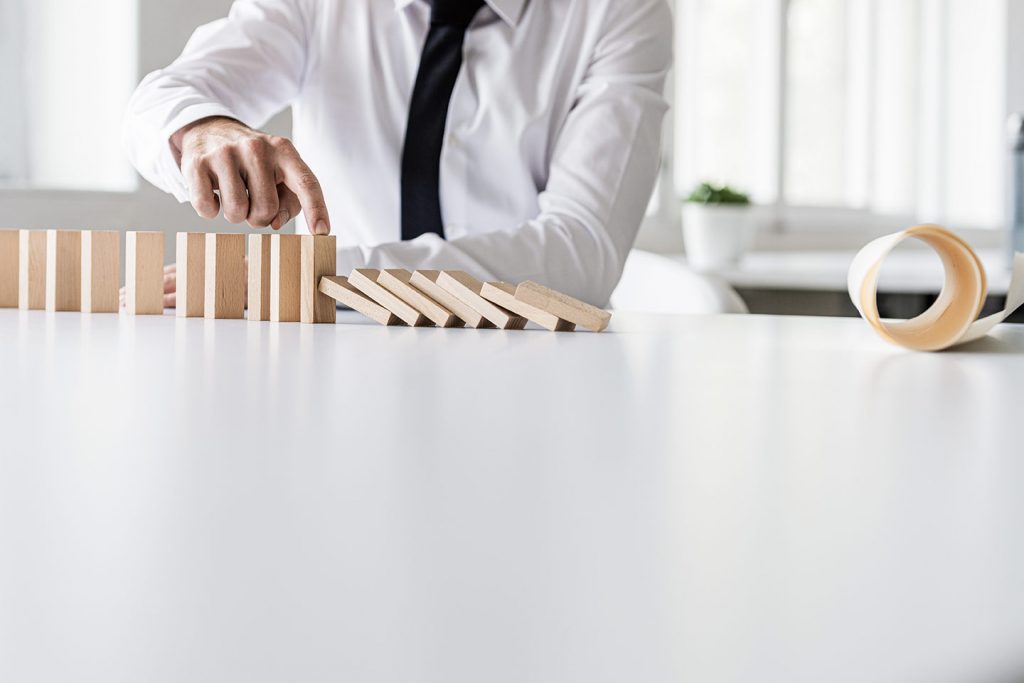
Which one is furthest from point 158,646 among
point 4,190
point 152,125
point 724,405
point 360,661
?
point 4,190

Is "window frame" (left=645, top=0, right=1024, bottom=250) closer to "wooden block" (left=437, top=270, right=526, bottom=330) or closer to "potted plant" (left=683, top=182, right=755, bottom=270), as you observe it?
"potted plant" (left=683, top=182, right=755, bottom=270)

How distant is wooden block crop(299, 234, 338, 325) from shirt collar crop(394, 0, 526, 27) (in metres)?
0.74

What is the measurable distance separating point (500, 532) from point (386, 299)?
59cm

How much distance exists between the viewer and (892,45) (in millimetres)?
3748

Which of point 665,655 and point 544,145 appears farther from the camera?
point 544,145

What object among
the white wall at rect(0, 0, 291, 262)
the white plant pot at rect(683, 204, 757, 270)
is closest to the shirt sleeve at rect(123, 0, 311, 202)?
the white wall at rect(0, 0, 291, 262)

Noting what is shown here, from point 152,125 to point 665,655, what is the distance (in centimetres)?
107

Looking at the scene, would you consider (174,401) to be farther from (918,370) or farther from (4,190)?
(4,190)

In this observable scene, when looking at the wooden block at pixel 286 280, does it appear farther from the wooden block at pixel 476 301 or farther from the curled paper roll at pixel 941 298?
the curled paper roll at pixel 941 298

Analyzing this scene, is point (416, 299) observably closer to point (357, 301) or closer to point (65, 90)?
point (357, 301)

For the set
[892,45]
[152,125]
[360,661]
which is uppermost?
[892,45]

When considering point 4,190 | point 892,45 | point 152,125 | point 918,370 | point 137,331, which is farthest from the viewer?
point 892,45

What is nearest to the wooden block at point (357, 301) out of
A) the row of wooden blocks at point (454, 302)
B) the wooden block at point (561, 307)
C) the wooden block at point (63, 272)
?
the row of wooden blocks at point (454, 302)

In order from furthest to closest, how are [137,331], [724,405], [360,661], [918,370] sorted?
[137,331]
[918,370]
[724,405]
[360,661]
